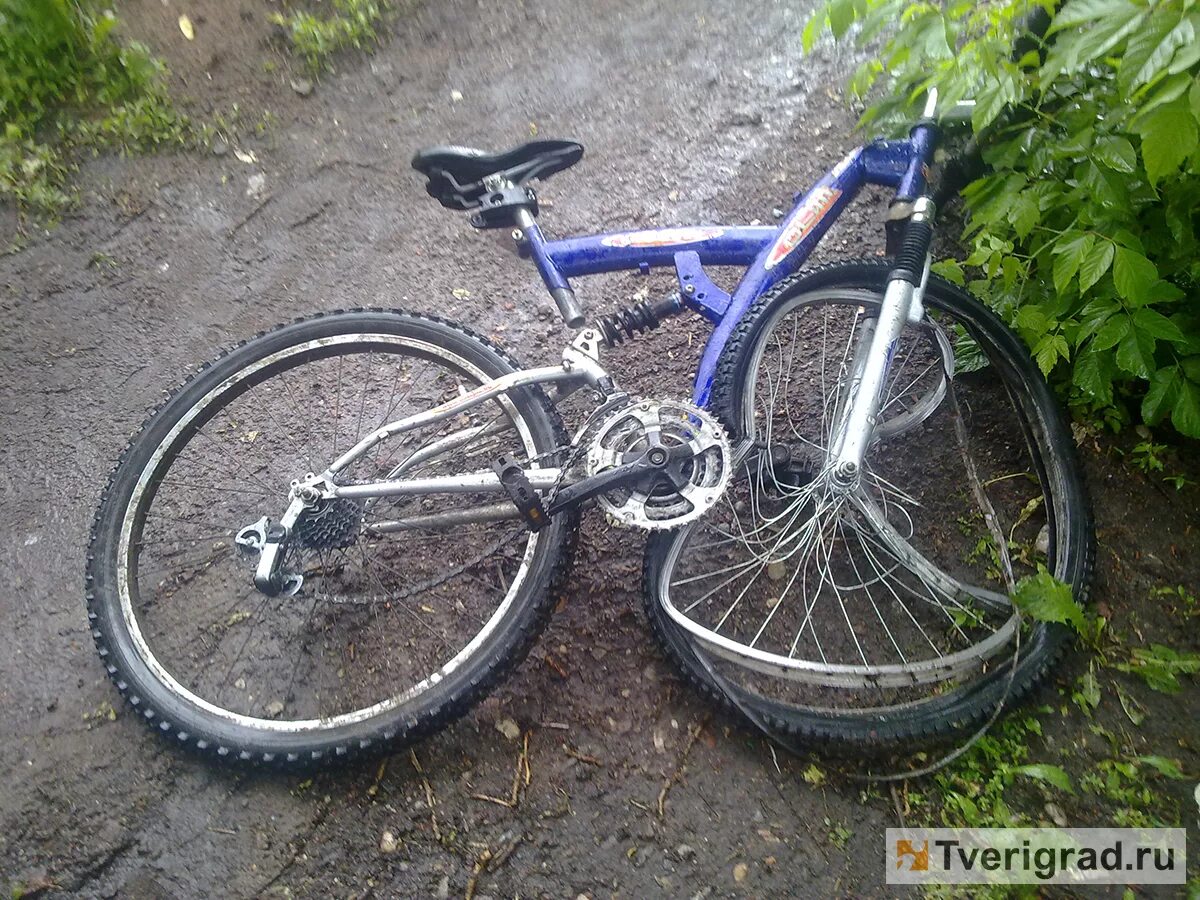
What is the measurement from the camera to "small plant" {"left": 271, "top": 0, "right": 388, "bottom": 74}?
3.64 m

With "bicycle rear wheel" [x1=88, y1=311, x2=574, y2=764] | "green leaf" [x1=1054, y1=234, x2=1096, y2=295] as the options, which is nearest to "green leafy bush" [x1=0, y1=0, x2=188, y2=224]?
"bicycle rear wheel" [x1=88, y1=311, x2=574, y2=764]

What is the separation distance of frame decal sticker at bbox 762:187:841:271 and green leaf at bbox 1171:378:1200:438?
118cm

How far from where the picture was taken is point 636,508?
1.99 meters

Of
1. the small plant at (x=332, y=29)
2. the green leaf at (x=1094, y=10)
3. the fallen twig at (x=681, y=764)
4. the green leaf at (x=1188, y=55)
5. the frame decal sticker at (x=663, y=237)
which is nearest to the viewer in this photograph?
the green leaf at (x=1188, y=55)

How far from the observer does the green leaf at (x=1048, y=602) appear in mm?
2080

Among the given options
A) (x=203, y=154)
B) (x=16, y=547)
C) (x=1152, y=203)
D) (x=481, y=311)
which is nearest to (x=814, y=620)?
(x=1152, y=203)

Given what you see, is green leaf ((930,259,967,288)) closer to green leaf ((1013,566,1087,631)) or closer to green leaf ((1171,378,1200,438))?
green leaf ((1171,378,1200,438))

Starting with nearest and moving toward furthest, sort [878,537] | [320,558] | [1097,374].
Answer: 1. [1097,374]
2. [878,537]
3. [320,558]

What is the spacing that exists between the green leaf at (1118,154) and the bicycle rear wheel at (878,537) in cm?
50

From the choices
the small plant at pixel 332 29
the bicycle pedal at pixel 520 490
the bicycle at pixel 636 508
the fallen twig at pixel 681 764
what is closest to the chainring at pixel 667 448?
the bicycle at pixel 636 508

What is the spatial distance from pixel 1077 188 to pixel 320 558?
257 centimetres
